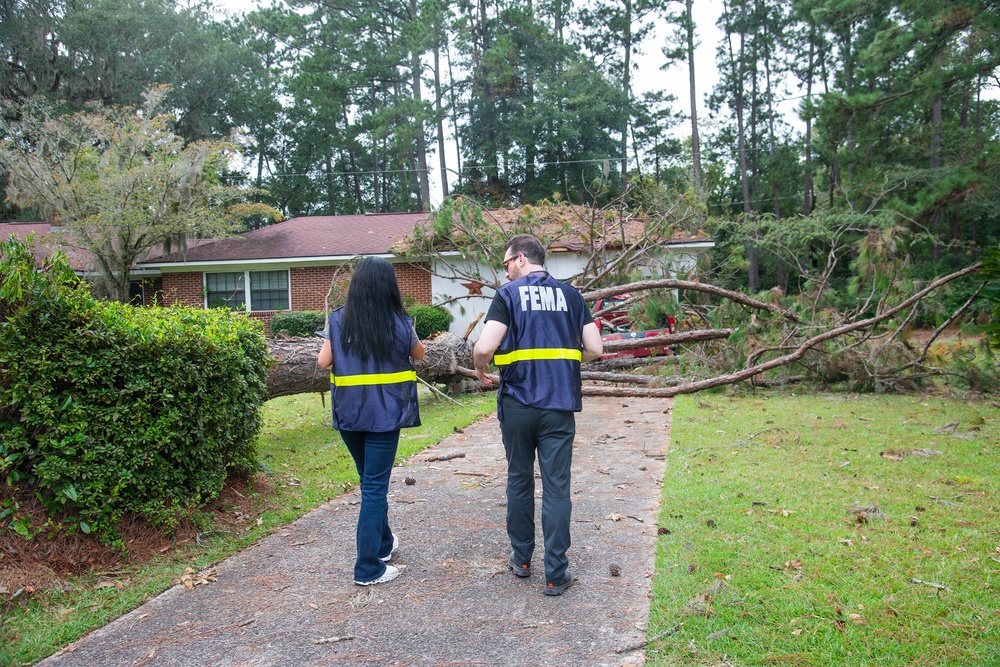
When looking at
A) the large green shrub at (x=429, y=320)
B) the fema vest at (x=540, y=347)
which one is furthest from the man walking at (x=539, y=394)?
the large green shrub at (x=429, y=320)

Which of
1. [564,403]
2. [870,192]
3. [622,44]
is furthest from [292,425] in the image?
[622,44]

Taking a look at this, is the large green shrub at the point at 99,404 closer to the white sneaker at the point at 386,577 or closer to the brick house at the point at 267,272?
the white sneaker at the point at 386,577

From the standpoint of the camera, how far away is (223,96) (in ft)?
110

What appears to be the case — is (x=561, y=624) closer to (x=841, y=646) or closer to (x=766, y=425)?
(x=841, y=646)

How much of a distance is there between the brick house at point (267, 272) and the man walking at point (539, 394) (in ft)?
56.4

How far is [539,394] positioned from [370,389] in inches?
33.2

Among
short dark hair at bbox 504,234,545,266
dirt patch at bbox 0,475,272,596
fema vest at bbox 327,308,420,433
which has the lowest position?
dirt patch at bbox 0,475,272,596

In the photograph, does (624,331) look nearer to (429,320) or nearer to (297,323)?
(429,320)

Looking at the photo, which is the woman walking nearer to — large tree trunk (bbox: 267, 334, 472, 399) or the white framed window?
large tree trunk (bbox: 267, 334, 472, 399)

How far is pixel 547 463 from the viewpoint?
11.5 ft

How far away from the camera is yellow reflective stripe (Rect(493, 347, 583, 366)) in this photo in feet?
11.5

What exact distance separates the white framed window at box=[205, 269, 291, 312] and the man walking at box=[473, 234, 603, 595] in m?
18.8

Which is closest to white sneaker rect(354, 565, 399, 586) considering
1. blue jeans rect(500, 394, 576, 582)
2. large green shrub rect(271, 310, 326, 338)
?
blue jeans rect(500, 394, 576, 582)

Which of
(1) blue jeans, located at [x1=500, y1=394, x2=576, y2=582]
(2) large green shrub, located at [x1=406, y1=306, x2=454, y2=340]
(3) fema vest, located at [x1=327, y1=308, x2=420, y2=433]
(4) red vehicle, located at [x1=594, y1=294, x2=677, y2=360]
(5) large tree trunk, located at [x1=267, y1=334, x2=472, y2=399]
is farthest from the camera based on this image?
(2) large green shrub, located at [x1=406, y1=306, x2=454, y2=340]
